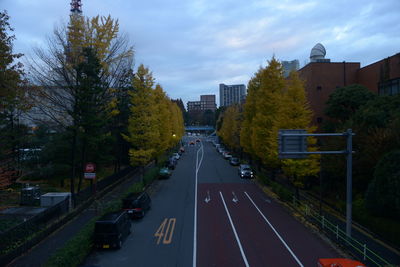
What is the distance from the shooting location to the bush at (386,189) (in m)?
14.4

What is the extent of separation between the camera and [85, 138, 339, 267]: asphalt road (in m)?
13.5

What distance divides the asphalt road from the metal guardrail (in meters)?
0.87

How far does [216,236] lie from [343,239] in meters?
6.44

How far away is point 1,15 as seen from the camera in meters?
13.5

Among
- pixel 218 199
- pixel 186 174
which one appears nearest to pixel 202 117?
pixel 186 174

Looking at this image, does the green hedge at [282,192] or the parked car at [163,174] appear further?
the parked car at [163,174]

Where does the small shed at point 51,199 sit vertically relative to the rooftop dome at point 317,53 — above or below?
below

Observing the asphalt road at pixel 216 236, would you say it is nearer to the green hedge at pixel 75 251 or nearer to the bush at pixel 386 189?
the green hedge at pixel 75 251

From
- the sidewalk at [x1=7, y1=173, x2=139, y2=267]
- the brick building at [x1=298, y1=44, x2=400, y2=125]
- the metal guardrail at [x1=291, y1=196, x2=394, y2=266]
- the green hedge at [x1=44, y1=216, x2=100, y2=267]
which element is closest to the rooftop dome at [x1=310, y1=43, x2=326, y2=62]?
the brick building at [x1=298, y1=44, x2=400, y2=125]

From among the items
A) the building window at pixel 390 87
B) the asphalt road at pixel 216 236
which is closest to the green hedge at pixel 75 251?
the asphalt road at pixel 216 236

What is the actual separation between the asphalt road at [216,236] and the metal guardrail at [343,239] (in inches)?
34.1

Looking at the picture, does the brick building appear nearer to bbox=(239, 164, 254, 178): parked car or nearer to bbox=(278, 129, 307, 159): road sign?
bbox=(239, 164, 254, 178): parked car

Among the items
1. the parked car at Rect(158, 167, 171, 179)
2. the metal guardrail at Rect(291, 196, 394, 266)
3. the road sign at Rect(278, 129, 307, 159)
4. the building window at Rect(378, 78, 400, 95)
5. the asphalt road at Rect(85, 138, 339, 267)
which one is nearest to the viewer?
the road sign at Rect(278, 129, 307, 159)

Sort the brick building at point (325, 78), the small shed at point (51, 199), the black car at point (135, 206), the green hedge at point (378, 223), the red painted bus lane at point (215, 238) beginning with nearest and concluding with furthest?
1. the red painted bus lane at point (215, 238)
2. the green hedge at point (378, 223)
3. the black car at point (135, 206)
4. the small shed at point (51, 199)
5. the brick building at point (325, 78)
